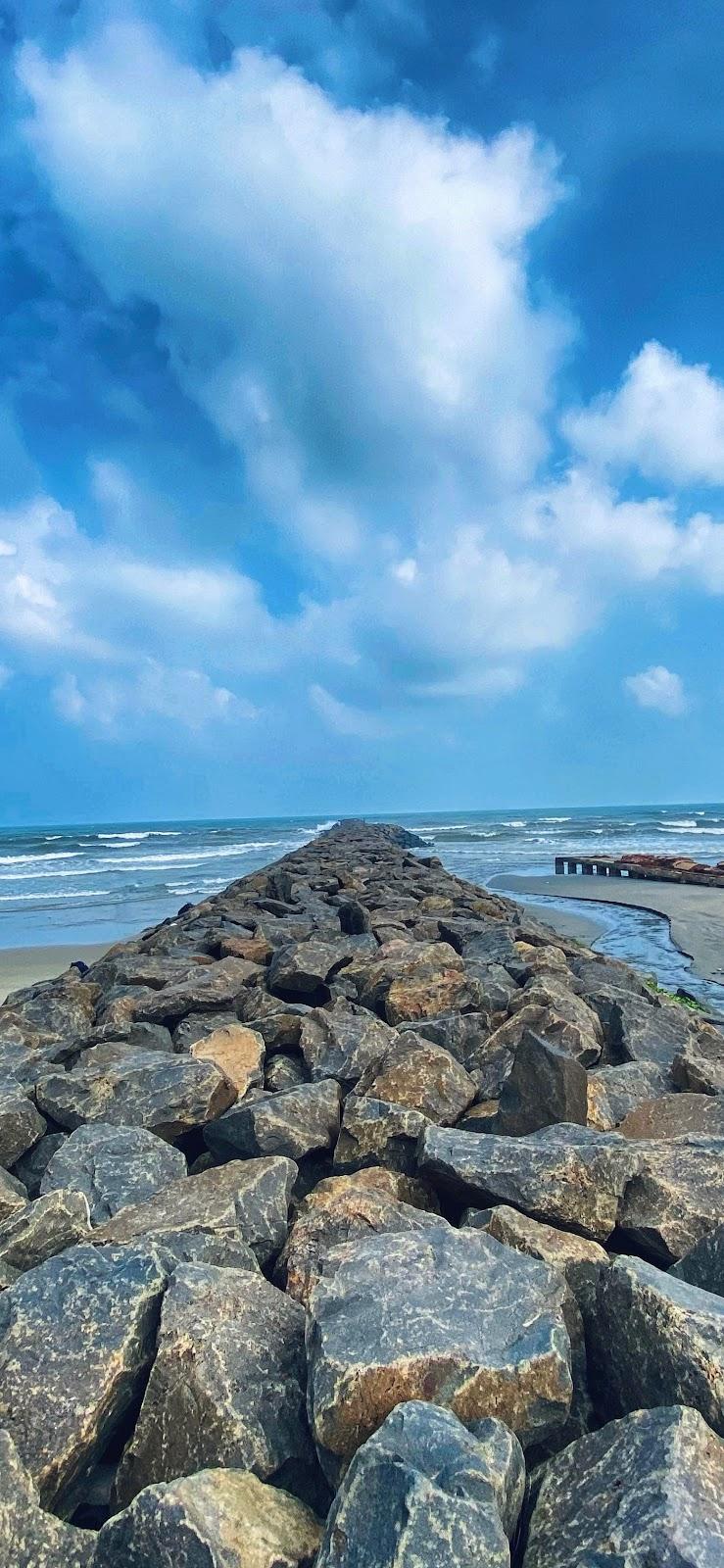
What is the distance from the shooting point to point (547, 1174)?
2.65 m

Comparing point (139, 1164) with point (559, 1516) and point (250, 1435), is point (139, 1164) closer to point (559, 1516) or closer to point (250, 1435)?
point (250, 1435)

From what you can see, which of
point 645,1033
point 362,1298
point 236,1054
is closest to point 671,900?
point 645,1033

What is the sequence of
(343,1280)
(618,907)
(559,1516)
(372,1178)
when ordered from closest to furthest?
(559,1516)
(343,1280)
(372,1178)
(618,907)

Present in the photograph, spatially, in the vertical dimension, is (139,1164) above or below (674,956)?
above

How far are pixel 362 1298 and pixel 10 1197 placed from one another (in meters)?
1.52

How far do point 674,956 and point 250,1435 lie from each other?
10.9 metres

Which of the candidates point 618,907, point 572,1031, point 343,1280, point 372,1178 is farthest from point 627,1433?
point 618,907

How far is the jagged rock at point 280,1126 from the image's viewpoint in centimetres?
320

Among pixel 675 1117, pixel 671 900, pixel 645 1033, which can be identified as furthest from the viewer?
pixel 671 900

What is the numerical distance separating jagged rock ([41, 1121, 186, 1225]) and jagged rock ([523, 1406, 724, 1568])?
170 centimetres

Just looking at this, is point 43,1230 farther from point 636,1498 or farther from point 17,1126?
point 636,1498

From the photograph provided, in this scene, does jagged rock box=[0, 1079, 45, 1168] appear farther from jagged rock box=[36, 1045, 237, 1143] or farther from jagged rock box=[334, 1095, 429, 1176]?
jagged rock box=[334, 1095, 429, 1176]

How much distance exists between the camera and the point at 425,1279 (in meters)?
2.10

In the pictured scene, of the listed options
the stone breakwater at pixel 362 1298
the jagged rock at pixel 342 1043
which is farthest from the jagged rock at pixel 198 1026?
the jagged rock at pixel 342 1043
